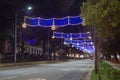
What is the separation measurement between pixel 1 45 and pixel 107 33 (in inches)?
2597

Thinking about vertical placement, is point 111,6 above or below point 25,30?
below

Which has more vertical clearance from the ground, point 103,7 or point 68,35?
point 68,35

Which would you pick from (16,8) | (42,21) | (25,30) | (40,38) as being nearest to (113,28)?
(42,21)

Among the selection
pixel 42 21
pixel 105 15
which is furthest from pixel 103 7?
pixel 42 21

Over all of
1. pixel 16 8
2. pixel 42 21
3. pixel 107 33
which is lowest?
pixel 107 33

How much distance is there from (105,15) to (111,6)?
18.0 inches

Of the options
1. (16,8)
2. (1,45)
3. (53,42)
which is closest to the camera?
(16,8)

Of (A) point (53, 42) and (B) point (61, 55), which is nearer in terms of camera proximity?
(A) point (53, 42)

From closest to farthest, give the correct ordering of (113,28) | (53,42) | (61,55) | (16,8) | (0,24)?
(113,28) < (0,24) < (16,8) < (53,42) < (61,55)

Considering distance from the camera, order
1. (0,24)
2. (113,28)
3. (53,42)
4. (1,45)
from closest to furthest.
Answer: (113,28), (0,24), (1,45), (53,42)

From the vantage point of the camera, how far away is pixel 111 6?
1049cm

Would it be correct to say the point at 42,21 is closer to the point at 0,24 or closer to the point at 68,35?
the point at 0,24

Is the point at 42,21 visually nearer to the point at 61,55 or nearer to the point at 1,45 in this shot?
the point at 1,45

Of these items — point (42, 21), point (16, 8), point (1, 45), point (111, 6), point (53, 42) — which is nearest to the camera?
point (111, 6)
